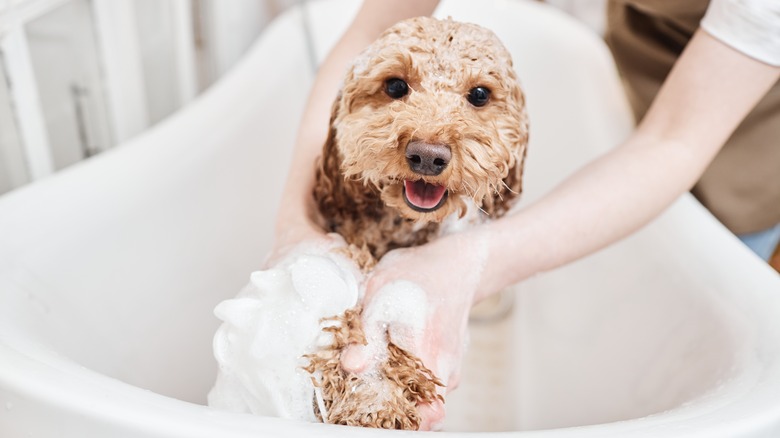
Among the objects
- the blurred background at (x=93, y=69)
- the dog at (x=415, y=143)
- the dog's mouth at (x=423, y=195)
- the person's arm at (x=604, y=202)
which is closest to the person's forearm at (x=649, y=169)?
the person's arm at (x=604, y=202)

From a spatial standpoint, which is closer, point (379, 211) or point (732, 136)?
point (379, 211)

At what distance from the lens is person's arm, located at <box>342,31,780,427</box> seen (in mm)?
656

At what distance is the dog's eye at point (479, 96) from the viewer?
0.50 meters

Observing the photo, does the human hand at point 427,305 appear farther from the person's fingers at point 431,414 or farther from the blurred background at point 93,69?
the blurred background at point 93,69

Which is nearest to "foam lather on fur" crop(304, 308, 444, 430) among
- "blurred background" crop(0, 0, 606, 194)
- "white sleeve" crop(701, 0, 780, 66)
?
"white sleeve" crop(701, 0, 780, 66)

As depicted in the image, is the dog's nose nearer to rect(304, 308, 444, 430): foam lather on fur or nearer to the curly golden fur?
the curly golden fur

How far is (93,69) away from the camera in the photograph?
1.26 m

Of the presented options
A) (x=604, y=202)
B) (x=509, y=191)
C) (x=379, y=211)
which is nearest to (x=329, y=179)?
Answer: (x=379, y=211)

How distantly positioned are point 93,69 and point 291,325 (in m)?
0.89

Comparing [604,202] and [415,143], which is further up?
[415,143]

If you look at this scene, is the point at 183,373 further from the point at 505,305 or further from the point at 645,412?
the point at 505,305

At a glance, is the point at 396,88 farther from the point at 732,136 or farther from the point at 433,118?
the point at 732,136

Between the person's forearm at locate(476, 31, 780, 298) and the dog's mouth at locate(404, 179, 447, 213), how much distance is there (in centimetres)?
24

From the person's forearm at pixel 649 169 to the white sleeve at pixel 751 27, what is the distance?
1 centimetres
